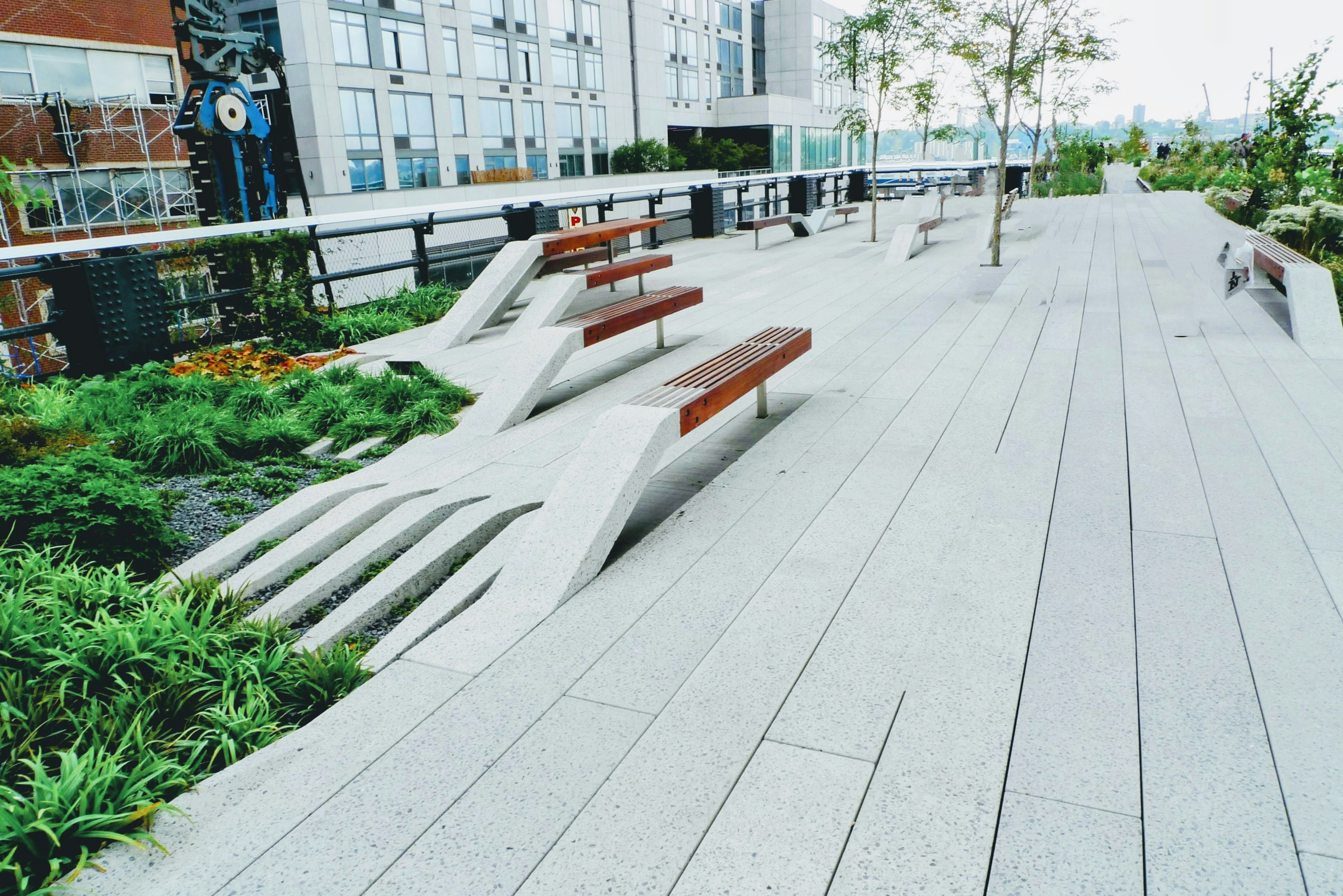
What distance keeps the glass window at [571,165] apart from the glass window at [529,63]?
4.08 m

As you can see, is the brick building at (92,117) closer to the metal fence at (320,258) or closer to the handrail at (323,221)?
the metal fence at (320,258)

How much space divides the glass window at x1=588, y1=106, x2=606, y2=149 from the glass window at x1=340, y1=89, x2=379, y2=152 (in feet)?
51.3

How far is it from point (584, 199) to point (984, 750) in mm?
12284

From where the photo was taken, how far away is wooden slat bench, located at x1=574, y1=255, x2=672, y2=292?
27.4 feet

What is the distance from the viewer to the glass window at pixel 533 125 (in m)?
44.0

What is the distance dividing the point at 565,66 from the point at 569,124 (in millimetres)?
2852

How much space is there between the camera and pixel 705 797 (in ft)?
7.47

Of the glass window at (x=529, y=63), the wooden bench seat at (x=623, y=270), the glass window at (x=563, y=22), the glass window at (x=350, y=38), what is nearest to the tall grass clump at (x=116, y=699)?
the wooden bench seat at (x=623, y=270)

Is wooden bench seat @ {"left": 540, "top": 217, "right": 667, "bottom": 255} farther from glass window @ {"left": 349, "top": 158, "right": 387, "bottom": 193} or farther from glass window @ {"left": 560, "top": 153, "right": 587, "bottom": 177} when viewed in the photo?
glass window @ {"left": 560, "top": 153, "right": 587, "bottom": 177}

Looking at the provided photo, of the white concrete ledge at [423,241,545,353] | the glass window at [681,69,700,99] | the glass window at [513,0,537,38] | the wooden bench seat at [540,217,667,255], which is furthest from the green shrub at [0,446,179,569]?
→ the glass window at [681,69,700,99]

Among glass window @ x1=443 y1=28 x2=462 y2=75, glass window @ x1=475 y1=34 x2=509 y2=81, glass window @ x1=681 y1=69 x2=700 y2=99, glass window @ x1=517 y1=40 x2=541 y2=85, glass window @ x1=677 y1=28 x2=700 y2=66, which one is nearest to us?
glass window @ x1=443 y1=28 x2=462 y2=75

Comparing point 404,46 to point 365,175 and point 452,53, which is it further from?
point 365,175

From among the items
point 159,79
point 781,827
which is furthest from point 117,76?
point 781,827

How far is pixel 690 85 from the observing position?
59.2 metres
